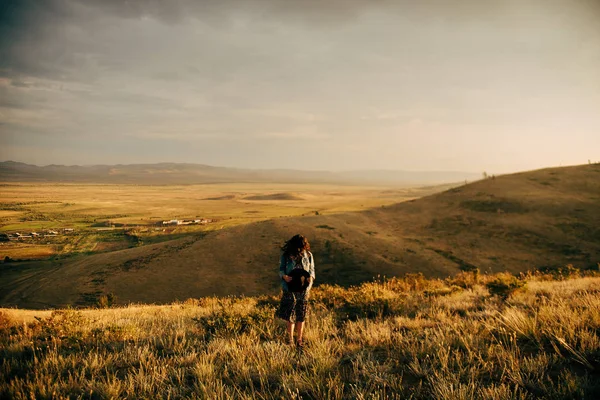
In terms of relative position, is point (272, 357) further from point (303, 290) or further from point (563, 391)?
point (563, 391)

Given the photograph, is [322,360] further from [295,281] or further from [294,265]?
[294,265]

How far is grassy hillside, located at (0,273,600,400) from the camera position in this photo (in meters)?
4.00

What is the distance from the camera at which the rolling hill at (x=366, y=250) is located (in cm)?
2959

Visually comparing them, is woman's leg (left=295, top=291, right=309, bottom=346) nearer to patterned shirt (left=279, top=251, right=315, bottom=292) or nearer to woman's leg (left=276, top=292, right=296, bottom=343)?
woman's leg (left=276, top=292, right=296, bottom=343)

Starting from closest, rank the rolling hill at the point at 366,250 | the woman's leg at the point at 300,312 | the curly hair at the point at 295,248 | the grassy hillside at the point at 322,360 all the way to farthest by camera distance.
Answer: the grassy hillside at the point at 322,360 < the woman's leg at the point at 300,312 < the curly hair at the point at 295,248 < the rolling hill at the point at 366,250

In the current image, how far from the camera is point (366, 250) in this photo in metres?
33.1

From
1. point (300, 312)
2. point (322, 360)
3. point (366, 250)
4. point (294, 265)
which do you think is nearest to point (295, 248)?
point (294, 265)

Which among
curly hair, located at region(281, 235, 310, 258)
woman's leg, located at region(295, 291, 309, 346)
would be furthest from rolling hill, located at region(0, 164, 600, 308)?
curly hair, located at region(281, 235, 310, 258)

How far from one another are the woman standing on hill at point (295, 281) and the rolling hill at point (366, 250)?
2290 cm

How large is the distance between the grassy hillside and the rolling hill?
71.9 ft

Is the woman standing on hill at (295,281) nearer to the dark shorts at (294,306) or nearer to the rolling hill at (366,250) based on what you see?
the dark shorts at (294,306)

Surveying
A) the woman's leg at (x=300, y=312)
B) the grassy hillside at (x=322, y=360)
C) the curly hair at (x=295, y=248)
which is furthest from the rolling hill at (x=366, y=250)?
the curly hair at (x=295, y=248)

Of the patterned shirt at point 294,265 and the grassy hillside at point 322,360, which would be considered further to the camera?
the patterned shirt at point 294,265

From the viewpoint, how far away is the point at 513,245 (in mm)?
32188
